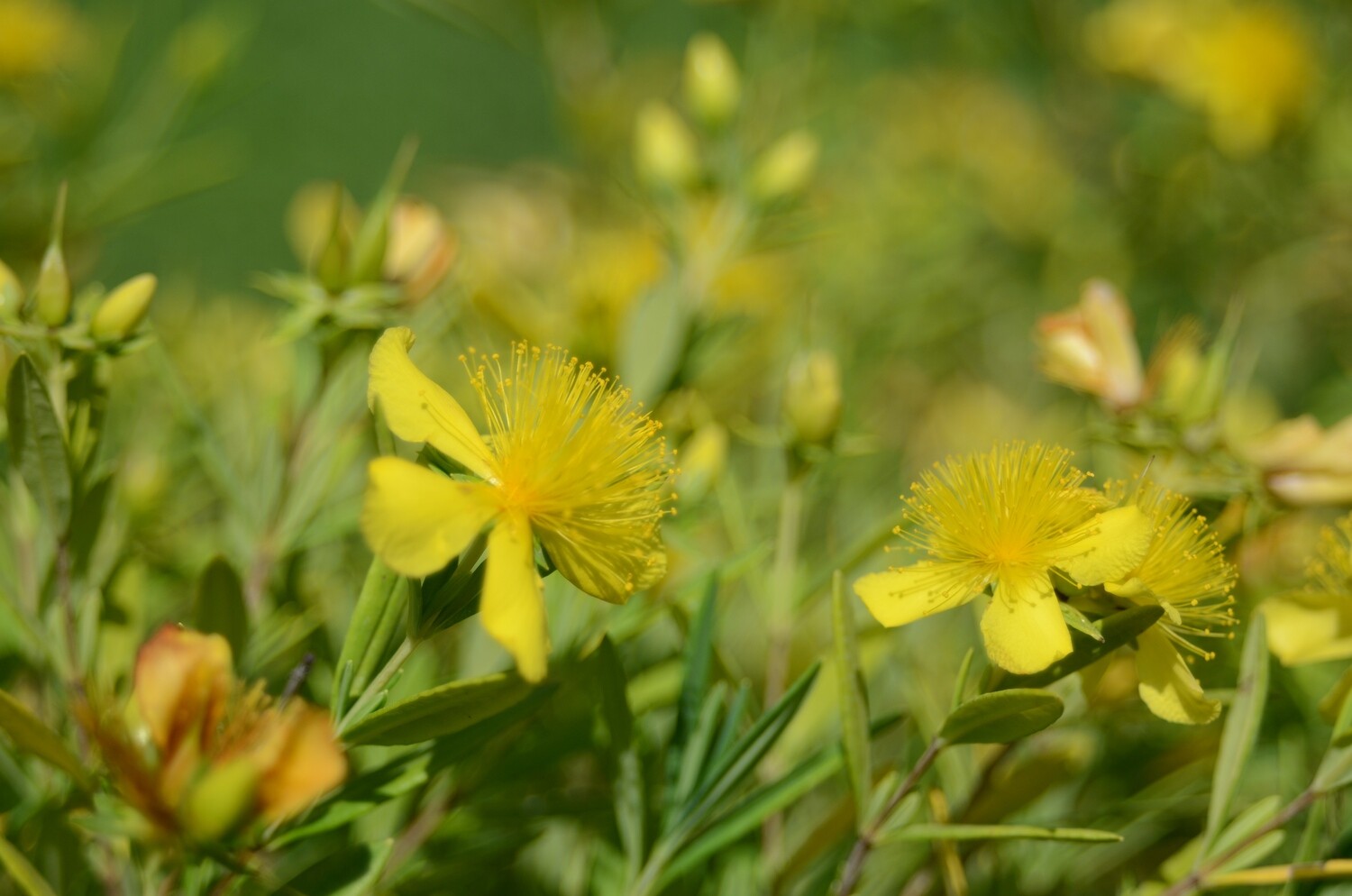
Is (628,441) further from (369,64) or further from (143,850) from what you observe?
(369,64)

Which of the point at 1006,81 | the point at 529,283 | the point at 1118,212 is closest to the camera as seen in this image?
the point at 529,283

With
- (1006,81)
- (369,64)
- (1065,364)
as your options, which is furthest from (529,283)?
(369,64)

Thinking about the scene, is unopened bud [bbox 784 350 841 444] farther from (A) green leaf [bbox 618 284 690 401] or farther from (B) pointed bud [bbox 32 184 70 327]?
(B) pointed bud [bbox 32 184 70 327]

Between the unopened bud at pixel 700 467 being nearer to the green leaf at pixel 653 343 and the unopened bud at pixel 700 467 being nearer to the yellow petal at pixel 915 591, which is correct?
the green leaf at pixel 653 343

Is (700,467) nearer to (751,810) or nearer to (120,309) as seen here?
(751,810)

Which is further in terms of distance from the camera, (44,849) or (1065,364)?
(1065,364)

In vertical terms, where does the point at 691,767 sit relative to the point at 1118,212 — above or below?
below

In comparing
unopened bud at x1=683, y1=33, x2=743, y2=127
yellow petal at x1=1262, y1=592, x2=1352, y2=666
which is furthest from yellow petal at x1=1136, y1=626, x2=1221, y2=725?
unopened bud at x1=683, y1=33, x2=743, y2=127

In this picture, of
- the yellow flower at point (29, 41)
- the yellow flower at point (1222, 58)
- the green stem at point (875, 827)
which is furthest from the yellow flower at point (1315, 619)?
the yellow flower at point (29, 41)
